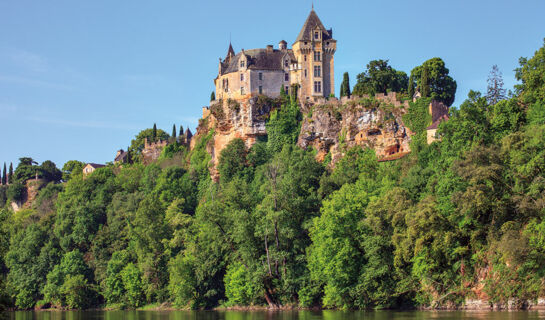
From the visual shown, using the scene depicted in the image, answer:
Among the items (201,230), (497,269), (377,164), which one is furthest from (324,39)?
(497,269)

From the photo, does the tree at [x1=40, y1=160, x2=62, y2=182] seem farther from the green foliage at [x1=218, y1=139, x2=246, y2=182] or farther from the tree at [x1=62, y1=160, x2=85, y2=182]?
the green foliage at [x1=218, y1=139, x2=246, y2=182]

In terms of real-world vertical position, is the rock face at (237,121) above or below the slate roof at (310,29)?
below

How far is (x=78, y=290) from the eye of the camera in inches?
3460

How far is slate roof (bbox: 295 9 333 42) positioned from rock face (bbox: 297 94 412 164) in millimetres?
10389

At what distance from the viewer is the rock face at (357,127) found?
272 feet

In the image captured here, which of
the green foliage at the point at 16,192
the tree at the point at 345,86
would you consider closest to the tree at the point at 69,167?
the green foliage at the point at 16,192

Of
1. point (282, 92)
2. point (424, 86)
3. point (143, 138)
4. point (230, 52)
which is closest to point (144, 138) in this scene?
point (143, 138)

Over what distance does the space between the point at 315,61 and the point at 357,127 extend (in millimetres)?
14126

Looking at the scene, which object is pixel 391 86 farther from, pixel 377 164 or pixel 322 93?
pixel 377 164

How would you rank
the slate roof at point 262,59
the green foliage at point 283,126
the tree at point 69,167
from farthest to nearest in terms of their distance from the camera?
the tree at point 69,167, the slate roof at point 262,59, the green foliage at point 283,126

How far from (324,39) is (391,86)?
38.7ft

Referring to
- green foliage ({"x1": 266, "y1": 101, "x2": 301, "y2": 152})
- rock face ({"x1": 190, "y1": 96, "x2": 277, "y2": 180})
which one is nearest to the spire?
rock face ({"x1": 190, "y1": 96, "x2": 277, "y2": 180})

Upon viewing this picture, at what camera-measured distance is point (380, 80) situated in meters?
91.9

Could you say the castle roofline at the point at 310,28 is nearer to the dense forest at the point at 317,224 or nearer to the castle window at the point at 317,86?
the castle window at the point at 317,86
